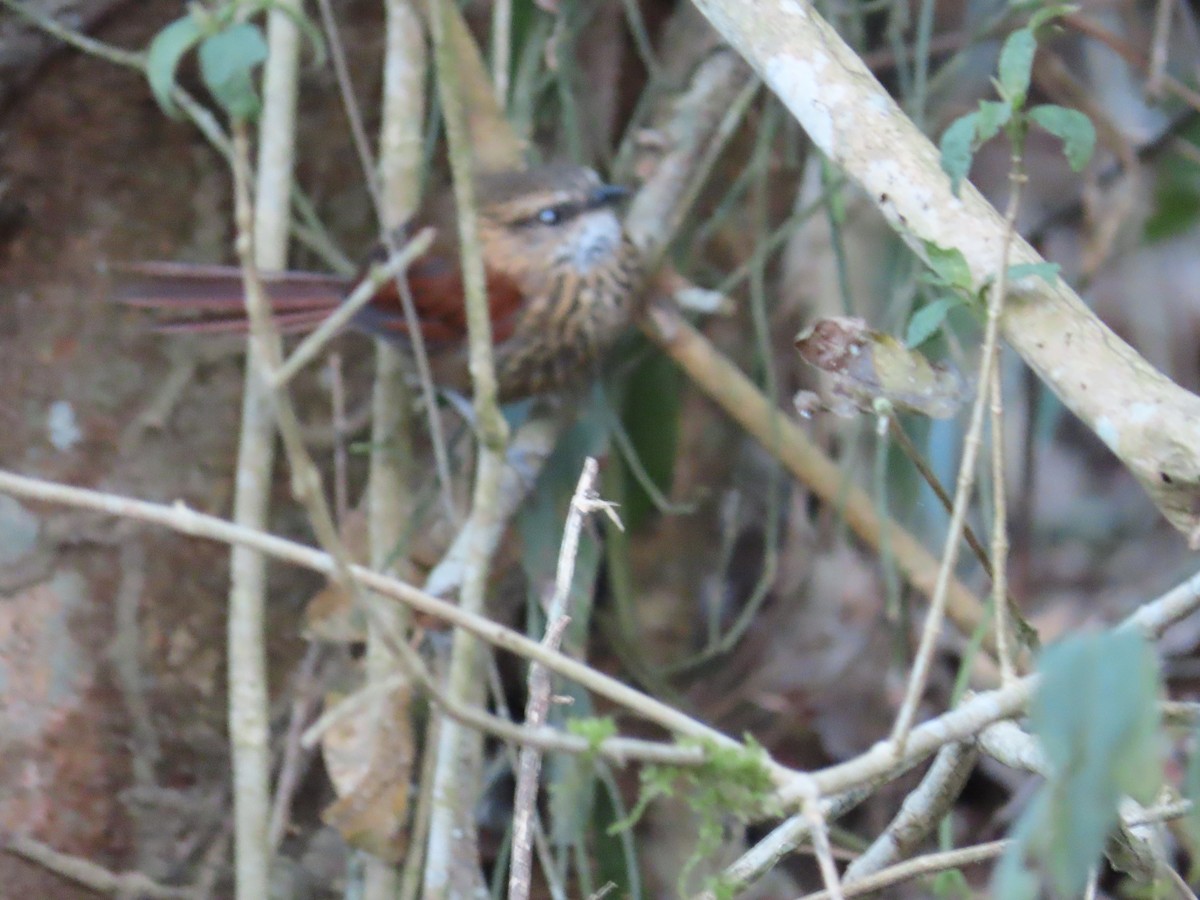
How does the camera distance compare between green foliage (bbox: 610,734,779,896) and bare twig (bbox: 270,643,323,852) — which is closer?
green foliage (bbox: 610,734,779,896)

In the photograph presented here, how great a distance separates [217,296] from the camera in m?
2.04

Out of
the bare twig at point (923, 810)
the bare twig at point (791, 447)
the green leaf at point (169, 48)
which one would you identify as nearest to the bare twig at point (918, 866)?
the bare twig at point (923, 810)

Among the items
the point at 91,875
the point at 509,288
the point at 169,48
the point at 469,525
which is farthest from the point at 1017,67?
the point at 91,875

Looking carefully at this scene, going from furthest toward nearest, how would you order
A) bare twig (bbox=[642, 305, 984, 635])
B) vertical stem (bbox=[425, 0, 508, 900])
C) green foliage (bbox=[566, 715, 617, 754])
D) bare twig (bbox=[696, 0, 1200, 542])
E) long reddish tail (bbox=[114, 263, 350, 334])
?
bare twig (bbox=[642, 305, 984, 635])
long reddish tail (bbox=[114, 263, 350, 334])
vertical stem (bbox=[425, 0, 508, 900])
bare twig (bbox=[696, 0, 1200, 542])
green foliage (bbox=[566, 715, 617, 754])

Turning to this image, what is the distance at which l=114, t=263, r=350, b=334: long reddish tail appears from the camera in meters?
2.03

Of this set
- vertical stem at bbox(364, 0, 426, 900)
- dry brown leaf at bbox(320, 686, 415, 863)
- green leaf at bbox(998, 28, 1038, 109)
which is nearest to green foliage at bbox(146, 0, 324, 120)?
green leaf at bbox(998, 28, 1038, 109)

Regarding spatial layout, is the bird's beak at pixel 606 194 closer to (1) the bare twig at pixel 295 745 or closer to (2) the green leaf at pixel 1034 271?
(1) the bare twig at pixel 295 745

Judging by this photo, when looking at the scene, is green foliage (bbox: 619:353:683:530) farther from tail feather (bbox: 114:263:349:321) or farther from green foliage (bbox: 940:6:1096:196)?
green foliage (bbox: 940:6:1096:196)

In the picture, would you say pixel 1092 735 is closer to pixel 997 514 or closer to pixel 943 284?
pixel 997 514

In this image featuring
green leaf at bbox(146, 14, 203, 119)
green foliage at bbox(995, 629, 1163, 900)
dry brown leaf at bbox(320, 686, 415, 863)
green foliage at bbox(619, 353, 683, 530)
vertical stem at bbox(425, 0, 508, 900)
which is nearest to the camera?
green foliage at bbox(995, 629, 1163, 900)

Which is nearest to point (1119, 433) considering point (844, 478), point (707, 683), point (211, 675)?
point (844, 478)

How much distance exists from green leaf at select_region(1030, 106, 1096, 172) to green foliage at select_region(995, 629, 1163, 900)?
555 millimetres

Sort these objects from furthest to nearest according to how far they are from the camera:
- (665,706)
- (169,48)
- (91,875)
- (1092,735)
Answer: (91,875)
(169,48)
(665,706)
(1092,735)

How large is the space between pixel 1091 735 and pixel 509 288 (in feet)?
6.26
